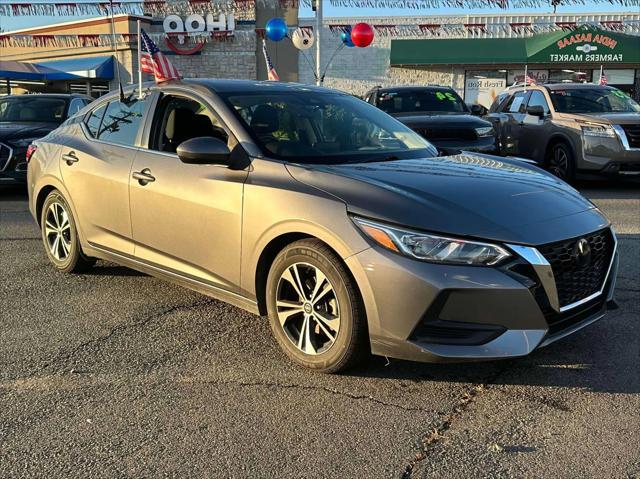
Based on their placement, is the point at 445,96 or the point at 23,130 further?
the point at 445,96

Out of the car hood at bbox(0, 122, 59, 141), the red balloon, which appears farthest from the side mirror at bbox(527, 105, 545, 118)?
the red balloon

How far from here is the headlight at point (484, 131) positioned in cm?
1038

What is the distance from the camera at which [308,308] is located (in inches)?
138

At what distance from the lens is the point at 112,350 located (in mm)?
3914

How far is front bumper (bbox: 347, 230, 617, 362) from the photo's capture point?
9.93 ft

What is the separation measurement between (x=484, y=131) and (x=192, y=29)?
73.8 ft

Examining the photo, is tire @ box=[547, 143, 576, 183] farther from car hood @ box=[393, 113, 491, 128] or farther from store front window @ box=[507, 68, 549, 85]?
store front window @ box=[507, 68, 549, 85]

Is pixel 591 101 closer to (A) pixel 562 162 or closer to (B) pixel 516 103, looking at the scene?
(A) pixel 562 162

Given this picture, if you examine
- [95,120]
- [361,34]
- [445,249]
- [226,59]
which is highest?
[361,34]

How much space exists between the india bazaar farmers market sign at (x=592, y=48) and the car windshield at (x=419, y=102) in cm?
1616

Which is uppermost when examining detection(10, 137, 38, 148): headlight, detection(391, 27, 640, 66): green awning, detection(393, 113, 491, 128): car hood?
detection(391, 27, 640, 66): green awning

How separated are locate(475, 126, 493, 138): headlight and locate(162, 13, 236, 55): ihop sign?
21571 mm

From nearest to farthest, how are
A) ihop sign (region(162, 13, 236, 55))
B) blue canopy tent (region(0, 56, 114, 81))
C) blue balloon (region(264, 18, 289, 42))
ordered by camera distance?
1. blue balloon (region(264, 18, 289, 42))
2. ihop sign (region(162, 13, 236, 55))
3. blue canopy tent (region(0, 56, 114, 81))

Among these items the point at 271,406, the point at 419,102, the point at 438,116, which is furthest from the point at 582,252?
the point at 419,102
